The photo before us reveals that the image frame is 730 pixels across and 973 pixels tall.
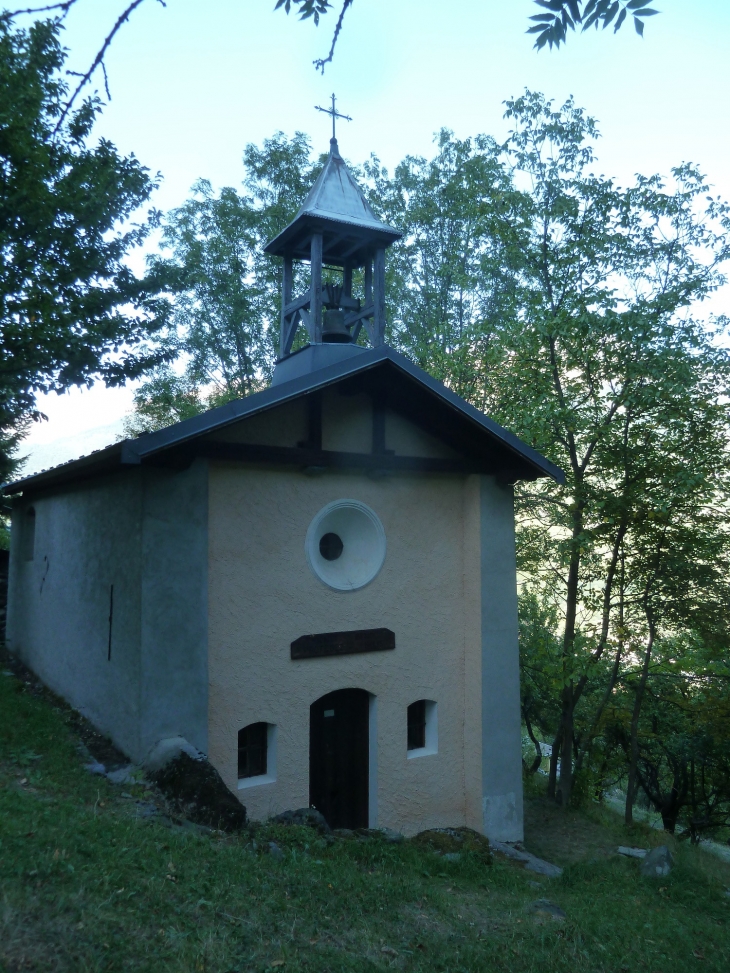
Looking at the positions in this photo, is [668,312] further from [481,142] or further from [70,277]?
[481,142]

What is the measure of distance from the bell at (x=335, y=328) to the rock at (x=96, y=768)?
5.72 metres

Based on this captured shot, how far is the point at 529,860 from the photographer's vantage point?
892 centimetres

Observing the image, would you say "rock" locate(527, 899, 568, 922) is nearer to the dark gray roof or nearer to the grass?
the grass

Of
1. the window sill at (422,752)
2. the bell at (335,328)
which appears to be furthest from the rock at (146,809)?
the bell at (335,328)

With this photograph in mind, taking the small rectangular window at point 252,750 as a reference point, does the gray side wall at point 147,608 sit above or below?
above

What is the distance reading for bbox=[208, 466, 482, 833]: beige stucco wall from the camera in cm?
805

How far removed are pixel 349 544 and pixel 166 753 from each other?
3.31m

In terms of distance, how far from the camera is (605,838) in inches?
429

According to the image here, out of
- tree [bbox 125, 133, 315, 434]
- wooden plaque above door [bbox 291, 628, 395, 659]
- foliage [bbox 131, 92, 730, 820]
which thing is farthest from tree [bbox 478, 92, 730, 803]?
tree [bbox 125, 133, 315, 434]

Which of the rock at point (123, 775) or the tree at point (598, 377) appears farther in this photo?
the tree at point (598, 377)

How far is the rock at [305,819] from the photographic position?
24.5ft

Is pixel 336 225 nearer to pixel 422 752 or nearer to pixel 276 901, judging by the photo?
pixel 422 752

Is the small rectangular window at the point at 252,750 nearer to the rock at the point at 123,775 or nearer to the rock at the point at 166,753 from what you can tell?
the rock at the point at 166,753

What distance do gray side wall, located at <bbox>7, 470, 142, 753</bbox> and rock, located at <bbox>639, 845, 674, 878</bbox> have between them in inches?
225
